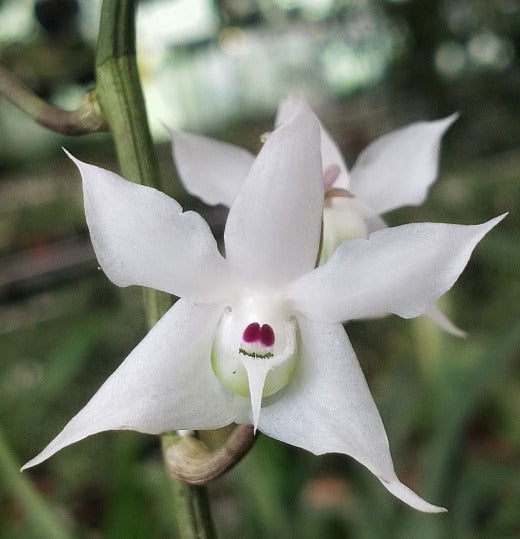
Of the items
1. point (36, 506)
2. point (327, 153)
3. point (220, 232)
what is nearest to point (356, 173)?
point (327, 153)

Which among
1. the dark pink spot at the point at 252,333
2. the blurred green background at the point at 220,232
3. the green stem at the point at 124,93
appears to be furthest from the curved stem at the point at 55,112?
the blurred green background at the point at 220,232

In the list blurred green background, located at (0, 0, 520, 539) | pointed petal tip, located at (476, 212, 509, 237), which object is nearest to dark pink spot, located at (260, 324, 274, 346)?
pointed petal tip, located at (476, 212, 509, 237)

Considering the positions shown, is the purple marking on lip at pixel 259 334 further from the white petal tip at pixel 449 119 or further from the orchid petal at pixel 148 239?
the white petal tip at pixel 449 119

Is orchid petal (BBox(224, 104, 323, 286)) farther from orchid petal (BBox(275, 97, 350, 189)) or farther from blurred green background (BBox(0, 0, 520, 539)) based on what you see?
blurred green background (BBox(0, 0, 520, 539))

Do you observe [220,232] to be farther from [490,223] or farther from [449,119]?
[490,223]

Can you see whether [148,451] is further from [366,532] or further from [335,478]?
[366,532]
